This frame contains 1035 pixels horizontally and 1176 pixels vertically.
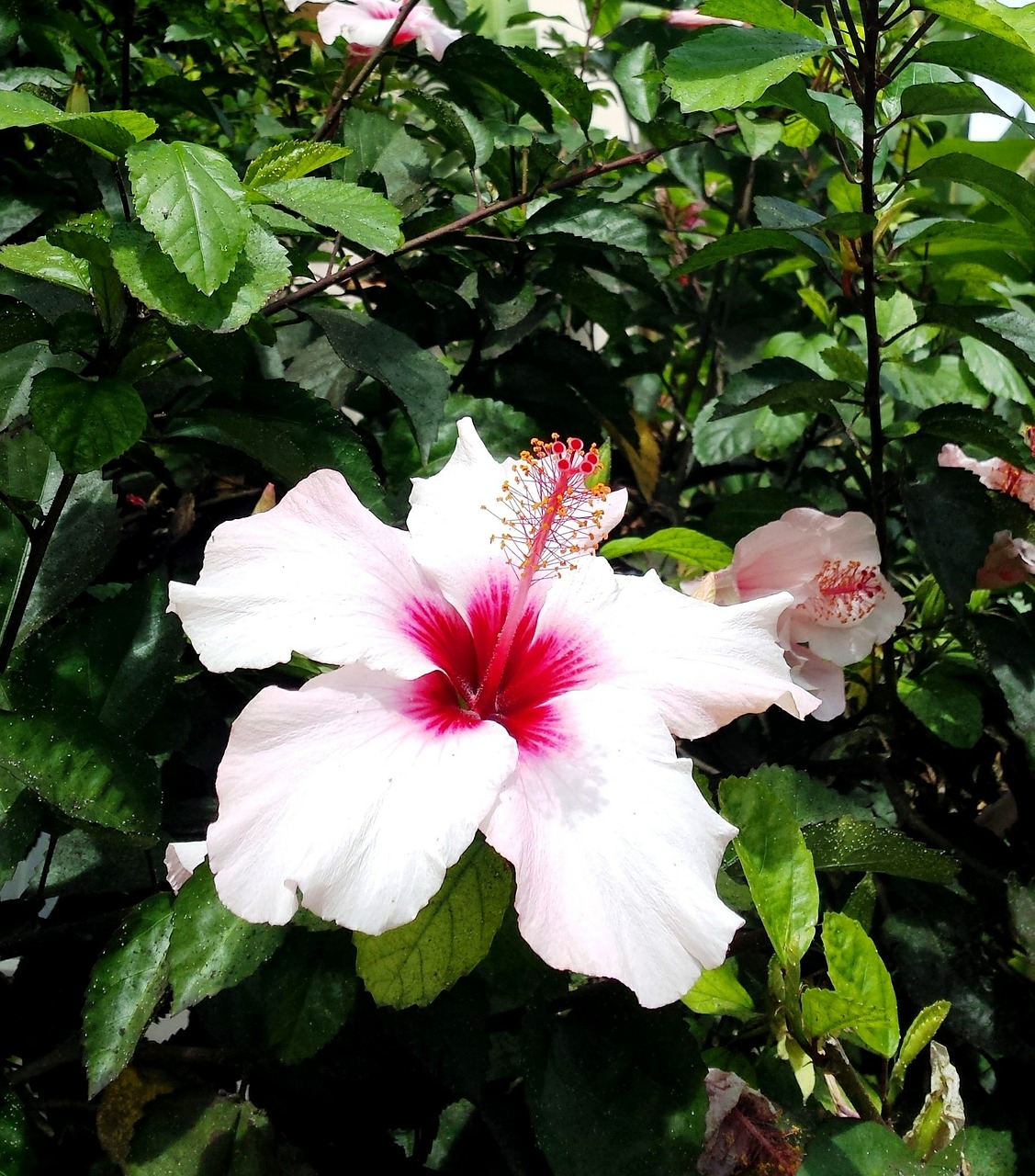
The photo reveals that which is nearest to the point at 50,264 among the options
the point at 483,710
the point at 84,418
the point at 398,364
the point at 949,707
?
the point at 84,418

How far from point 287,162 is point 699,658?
1.45ft

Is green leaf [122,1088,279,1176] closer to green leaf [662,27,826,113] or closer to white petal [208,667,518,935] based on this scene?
white petal [208,667,518,935]

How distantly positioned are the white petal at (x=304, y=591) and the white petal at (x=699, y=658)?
13 centimetres

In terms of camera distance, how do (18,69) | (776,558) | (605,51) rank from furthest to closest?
(605,51) → (18,69) → (776,558)

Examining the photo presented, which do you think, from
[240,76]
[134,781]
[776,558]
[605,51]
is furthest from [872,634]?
[240,76]

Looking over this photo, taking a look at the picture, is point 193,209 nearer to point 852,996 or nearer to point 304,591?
point 304,591

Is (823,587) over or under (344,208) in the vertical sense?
under

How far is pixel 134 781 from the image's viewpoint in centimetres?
63

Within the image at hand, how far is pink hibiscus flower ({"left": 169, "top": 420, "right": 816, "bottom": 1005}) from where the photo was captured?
0.46 metres

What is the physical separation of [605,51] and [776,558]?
3.03ft

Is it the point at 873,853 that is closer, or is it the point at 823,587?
the point at 873,853

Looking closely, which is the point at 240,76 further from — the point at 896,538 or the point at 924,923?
the point at 924,923

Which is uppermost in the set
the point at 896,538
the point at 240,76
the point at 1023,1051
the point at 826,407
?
the point at 240,76

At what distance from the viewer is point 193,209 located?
0.56 metres
